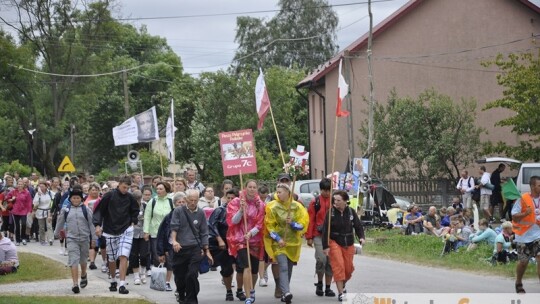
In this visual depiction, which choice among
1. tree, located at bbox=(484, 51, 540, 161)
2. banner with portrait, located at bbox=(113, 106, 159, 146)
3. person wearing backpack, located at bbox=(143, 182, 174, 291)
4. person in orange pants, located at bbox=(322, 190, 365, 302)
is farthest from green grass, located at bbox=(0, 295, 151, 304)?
tree, located at bbox=(484, 51, 540, 161)

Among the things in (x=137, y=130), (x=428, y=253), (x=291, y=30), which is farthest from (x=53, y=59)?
(x=428, y=253)

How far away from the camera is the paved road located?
52.9 feet

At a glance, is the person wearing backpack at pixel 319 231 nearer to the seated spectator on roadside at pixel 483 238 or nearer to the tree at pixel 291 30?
the seated spectator on roadside at pixel 483 238

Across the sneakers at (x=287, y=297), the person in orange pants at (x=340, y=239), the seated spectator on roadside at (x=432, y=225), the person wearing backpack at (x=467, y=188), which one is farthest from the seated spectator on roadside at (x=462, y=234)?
the person wearing backpack at (x=467, y=188)

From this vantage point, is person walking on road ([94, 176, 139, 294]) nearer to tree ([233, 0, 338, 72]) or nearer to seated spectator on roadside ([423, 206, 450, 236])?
seated spectator on roadside ([423, 206, 450, 236])

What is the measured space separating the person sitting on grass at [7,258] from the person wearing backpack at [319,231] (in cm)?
654

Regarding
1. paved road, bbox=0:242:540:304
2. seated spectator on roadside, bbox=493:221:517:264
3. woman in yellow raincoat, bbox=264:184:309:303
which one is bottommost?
paved road, bbox=0:242:540:304

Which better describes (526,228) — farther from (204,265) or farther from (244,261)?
(204,265)

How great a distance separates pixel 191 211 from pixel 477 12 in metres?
32.5

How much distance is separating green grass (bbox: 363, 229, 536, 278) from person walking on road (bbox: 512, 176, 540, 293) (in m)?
3.00

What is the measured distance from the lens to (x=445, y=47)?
44688 millimetres

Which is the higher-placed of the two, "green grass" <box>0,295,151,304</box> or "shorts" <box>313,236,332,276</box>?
"shorts" <box>313,236,332,276</box>

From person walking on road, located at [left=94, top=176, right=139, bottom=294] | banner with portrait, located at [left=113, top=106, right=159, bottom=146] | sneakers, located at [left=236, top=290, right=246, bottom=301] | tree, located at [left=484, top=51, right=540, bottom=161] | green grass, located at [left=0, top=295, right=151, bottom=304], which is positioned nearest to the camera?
green grass, located at [left=0, top=295, right=151, bottom=304]

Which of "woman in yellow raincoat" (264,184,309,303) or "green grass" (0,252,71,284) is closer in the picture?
"woman in yellow raincoat" (264,184,309,303)
